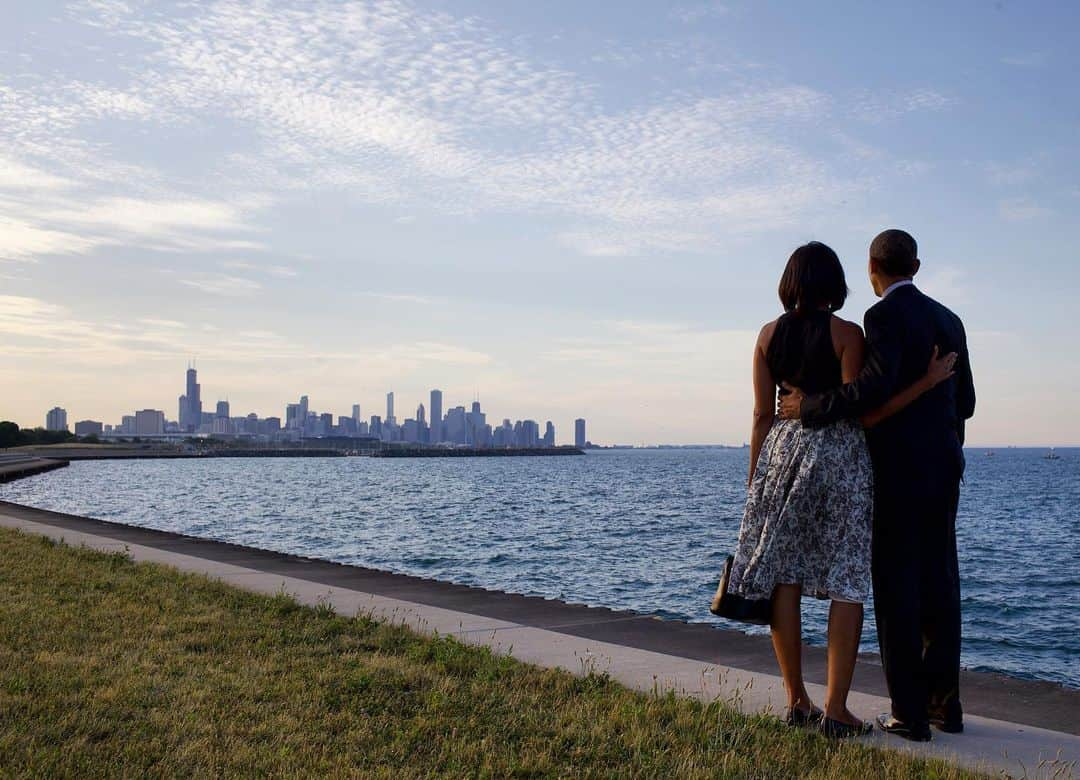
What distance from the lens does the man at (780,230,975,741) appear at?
462cm

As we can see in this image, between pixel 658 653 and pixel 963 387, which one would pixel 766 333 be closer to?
pixel 963 387

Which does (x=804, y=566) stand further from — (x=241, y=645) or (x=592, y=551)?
(x=592, y=551)

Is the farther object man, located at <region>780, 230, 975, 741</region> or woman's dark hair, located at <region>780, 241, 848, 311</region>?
woman's dark hair, located at <region>780, 241, 848, 311</region>

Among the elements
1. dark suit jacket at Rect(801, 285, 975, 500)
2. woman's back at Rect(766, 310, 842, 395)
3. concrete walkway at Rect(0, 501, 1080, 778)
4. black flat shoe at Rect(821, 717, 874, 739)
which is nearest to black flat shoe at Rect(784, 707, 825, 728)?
black flat shoe at Rect(821, 717, 874, 739)

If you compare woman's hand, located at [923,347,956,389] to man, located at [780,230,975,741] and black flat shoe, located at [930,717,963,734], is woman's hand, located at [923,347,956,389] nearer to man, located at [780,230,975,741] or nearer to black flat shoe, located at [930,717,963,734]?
man, located at [780,230,975,741]

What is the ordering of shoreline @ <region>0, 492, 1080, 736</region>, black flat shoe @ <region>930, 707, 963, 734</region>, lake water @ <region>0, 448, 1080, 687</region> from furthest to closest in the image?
lake water @ <region>0, 448, 1080, 687</region>
shoreline @ <region>0, 492, 1080, 736</region>
black flat shoe @ <region>930, 707, 963, 734</region>

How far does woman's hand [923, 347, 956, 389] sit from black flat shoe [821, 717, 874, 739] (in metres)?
1.68

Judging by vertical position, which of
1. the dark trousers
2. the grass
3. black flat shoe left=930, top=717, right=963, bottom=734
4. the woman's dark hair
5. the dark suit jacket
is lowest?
the grass

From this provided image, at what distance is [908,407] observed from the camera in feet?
15.4

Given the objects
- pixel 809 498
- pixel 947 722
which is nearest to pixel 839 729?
pixel 947 722

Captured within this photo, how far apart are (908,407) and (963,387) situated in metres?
0.49

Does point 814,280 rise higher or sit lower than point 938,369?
higher

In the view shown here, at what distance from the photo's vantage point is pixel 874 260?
197 inches

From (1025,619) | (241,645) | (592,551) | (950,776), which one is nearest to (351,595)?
(241,645)
